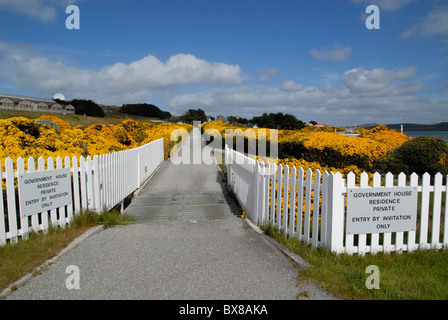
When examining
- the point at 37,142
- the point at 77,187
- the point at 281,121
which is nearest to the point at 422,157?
the point at 77,187

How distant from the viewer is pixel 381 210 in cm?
430

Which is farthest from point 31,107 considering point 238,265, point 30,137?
point 238,265

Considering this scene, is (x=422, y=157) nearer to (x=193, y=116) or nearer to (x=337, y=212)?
(x=337, y=212)

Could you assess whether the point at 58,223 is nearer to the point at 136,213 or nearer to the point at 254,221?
the point at 136,213

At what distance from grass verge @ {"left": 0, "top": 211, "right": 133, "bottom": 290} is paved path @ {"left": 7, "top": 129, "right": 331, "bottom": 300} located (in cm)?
20

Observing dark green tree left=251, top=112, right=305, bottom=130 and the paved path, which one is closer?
the paved path

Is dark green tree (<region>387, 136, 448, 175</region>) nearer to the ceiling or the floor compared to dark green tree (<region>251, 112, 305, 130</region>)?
nearer to the floor

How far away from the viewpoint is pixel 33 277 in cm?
364

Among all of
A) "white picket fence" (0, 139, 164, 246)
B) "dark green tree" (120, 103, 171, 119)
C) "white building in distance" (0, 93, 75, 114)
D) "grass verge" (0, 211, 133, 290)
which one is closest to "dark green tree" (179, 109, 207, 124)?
"dark green tree" (120, 103, 171, 119)

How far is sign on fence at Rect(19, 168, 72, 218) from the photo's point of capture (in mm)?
4688

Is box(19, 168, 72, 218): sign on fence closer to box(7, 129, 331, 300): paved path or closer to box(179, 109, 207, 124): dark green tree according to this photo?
box(7, 129, 331, 300): paved path

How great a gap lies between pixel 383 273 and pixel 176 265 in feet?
8.32

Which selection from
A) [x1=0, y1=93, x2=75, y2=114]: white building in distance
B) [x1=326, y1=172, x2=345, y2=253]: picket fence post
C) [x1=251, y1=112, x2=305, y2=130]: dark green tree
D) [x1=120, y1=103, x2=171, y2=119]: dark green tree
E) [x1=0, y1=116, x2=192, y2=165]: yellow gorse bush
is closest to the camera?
[x1=326, y1=172, x2=345, y2=253]: picket fence post

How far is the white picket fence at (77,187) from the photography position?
14.8ft
